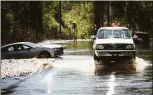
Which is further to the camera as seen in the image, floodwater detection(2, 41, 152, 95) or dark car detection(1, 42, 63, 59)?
dark car detection(1, 42, 63, 59)

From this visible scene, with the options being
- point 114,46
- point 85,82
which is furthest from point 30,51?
point 85,82

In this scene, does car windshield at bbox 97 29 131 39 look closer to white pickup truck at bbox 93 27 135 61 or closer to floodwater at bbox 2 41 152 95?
white pickup truck at bbox 93 27 135 61

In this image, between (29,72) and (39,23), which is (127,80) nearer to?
(29,72)

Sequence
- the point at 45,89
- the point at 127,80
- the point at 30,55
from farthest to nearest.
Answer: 1. the point at 30,55
2. the point at 127,80
3. the point at 45,89

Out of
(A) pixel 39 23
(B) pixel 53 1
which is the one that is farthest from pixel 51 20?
(A) pixel 39 23

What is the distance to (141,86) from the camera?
14055 millimetres

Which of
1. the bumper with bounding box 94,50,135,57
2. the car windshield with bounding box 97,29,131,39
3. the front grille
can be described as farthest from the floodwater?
the car windshield with bounding box 97,29,131,39

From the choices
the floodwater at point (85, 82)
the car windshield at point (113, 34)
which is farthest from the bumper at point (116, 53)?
the floodwater at point (85, 82)

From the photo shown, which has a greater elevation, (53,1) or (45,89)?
(53,1)

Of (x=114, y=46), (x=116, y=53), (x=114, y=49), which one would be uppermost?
(x=114, y=46)

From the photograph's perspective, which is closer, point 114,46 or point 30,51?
point 114,46

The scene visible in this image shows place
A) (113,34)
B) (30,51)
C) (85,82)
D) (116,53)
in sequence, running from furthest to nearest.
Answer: (30,51), (113,34), (116,53), (85,82)

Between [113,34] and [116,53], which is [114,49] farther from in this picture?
A: [113,34]

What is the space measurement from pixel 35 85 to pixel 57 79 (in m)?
1.84
